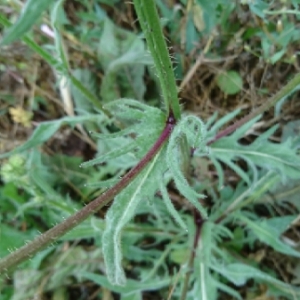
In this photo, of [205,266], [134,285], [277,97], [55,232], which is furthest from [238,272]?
[55,232]

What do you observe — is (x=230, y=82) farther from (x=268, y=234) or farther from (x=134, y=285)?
(x=134, y=285)

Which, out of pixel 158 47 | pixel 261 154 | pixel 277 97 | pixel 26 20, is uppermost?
pixel 26 20

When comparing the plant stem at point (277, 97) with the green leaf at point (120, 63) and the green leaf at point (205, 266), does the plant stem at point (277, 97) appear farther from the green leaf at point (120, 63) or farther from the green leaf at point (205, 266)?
the green leaf at point (120, 63)

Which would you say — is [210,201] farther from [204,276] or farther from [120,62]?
[120,62]

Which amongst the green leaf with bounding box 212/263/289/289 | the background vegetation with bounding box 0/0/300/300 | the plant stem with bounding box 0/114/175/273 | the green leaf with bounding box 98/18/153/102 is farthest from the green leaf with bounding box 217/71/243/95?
the plant stem with bounding box 0/114/175/273

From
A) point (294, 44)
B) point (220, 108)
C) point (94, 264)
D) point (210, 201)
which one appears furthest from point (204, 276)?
point (294, 44)

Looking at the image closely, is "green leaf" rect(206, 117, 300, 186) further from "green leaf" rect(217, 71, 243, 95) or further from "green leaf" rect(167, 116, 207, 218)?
"green leaf" rect(217, 71, 243, 95)
